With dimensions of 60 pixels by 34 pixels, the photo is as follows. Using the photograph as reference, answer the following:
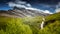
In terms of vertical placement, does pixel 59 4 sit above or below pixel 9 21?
above

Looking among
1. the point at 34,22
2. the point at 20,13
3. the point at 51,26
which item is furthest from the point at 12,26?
the point at 51,26

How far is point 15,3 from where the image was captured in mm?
5227

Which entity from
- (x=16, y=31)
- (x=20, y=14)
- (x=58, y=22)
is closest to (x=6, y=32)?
(x=16, y=31)

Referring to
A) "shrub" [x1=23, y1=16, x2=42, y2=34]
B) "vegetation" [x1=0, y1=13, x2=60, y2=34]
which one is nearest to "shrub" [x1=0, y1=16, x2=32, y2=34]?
"vegetation" [x1=0, y1=13, x2=60, y2=34]

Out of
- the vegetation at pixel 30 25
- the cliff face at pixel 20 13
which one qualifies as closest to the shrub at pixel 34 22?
the vegetation at pixel 30 25

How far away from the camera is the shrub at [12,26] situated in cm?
517

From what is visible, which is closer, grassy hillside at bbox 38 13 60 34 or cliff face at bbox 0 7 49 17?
cliff face at bbox 0 7 49 17

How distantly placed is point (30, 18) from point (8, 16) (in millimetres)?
610

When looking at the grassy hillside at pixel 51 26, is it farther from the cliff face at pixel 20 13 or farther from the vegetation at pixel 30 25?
the cliff face at pixel 20 13

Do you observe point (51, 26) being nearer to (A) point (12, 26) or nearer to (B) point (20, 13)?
(B) point (20, 13)

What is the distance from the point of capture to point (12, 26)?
5.41 meters

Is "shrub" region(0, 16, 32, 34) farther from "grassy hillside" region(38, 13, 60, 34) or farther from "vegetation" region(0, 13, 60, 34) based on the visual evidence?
"grassy hillside" region(38, 13, 60, 34)

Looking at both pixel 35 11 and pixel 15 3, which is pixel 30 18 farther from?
pixel 15 3

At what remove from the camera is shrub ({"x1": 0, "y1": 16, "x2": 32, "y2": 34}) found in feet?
17.0
